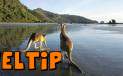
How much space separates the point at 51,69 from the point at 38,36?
5.45m

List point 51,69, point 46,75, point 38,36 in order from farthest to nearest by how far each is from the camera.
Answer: point 38,36 → point 51,69 → point 46,75

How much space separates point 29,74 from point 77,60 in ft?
14.9

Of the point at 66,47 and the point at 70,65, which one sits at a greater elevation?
the point at 66,47

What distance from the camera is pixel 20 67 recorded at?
13.7 meters

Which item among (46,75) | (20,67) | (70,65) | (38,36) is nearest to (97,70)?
(70,65)

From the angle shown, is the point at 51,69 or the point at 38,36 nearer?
the point at 51,69

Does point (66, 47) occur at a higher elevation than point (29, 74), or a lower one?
higher

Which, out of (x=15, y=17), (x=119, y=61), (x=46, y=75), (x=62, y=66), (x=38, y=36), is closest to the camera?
(x=46, y=75)

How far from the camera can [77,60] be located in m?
16.5

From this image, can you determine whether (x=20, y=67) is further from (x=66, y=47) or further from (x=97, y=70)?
(x=97, y=70)

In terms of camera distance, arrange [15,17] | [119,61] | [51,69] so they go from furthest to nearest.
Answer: [15,17] < [119,61] < [51,69]

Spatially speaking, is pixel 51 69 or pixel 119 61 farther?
pixel 119 61

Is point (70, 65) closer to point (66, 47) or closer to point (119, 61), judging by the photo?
point (66, 47)

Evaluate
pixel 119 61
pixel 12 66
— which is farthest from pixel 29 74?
→ pixel 119 61
